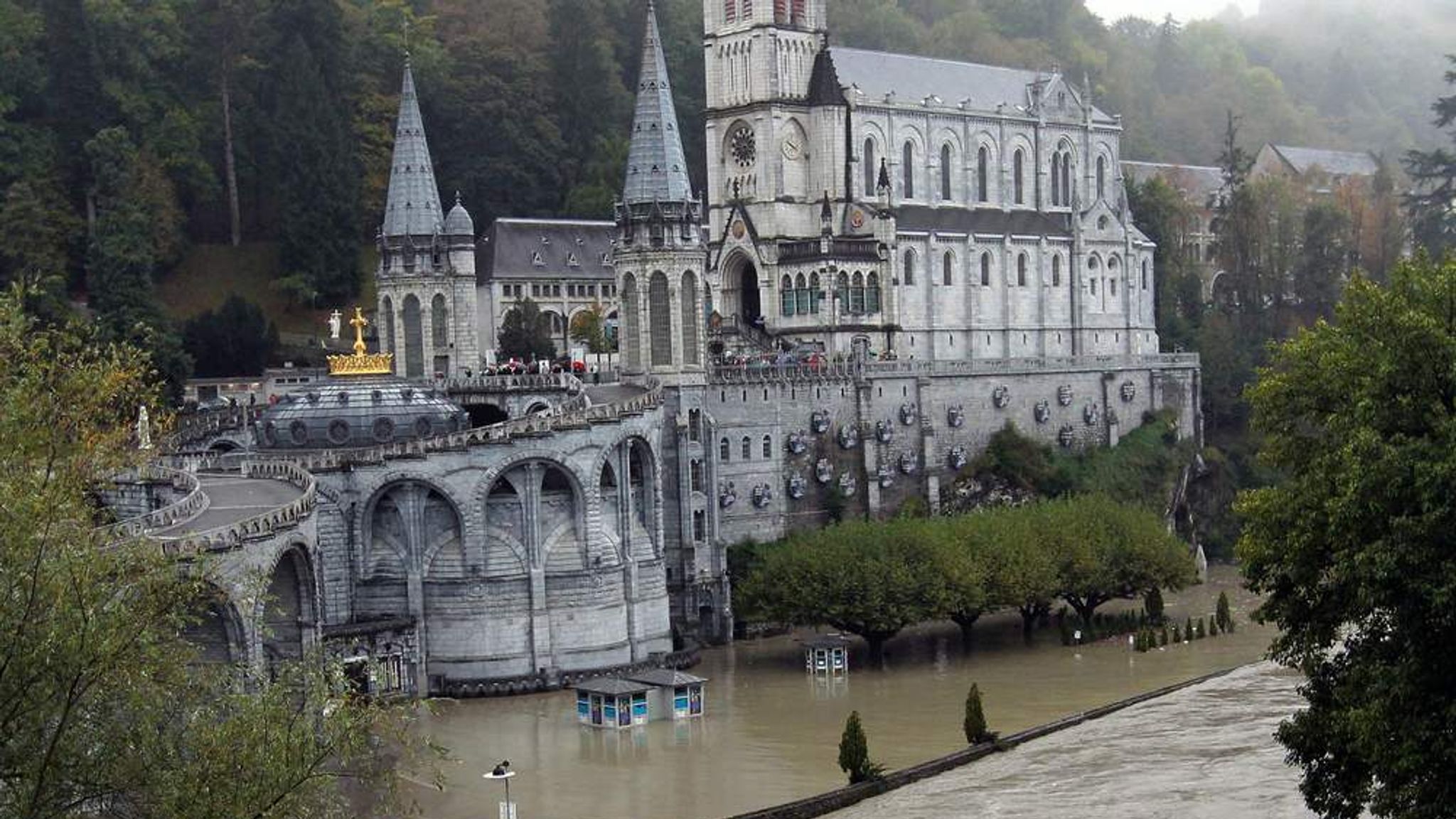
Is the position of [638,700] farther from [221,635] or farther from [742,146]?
[742,146]

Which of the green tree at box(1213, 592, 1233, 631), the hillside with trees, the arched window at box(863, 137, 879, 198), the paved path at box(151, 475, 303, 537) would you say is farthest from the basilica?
the green tree at box(1213, 592, 1233, 631)

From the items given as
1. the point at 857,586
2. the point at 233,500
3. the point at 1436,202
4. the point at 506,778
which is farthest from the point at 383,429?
the point at 1436,202

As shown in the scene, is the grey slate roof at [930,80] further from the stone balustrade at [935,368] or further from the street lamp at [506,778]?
the street lamp at [506,778]

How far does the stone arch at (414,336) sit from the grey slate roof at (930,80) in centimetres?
2808

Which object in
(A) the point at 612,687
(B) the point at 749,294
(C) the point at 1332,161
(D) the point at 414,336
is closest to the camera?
(A) the point at 612,687

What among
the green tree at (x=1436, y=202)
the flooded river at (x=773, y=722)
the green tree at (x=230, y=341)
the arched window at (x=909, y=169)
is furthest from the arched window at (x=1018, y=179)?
the green tree at (x=230, y=341)

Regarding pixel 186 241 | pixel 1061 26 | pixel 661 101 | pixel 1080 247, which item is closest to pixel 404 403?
pixel 661 101

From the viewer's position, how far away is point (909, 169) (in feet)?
370

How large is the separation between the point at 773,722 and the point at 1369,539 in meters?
30.1

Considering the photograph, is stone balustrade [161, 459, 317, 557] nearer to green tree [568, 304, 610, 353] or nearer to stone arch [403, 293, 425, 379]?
stone arch [403, 293, 425, 379]

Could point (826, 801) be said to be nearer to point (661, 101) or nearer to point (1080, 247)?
point (661, 101)

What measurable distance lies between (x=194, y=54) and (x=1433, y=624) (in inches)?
3522

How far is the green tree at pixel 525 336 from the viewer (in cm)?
10431

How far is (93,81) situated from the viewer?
363 feet
